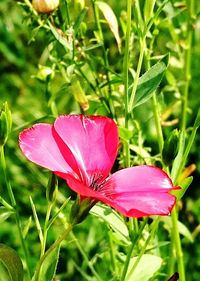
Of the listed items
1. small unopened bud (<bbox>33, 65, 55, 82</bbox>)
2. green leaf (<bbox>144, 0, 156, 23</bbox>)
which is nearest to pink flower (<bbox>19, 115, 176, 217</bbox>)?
green leaf (<bbox>144, 0, 156, 23</bbox>)

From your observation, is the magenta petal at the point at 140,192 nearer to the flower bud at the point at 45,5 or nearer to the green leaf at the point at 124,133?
the green leaf at the point at 124,133

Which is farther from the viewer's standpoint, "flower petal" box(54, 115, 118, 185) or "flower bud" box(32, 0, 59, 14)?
"flower bud" box(32, 0, 59, 14)

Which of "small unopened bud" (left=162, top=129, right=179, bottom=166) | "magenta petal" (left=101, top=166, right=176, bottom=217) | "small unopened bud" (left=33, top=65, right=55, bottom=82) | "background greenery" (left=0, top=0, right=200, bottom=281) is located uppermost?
"magenta petal" (left=101, top=166, right=176, bottom=217)

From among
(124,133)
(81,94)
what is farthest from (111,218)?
(81,94)

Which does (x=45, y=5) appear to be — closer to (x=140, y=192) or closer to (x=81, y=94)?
(x=81, y=94)

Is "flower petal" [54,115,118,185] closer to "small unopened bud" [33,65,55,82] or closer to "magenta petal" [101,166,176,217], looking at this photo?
"magenta petal" [101,166,176,217]

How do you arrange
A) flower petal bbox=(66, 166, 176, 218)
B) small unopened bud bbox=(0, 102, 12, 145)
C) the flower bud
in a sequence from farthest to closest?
the flower bud
small unopened bud bbox=(0, 102, 12, 145)
flower petal bbox=(66, 166, 176, 218)
